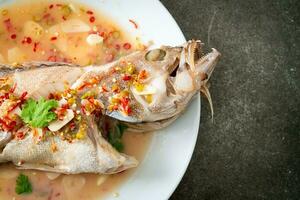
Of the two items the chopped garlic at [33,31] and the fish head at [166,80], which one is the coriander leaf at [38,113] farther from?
the chopped garlic at [33,31]

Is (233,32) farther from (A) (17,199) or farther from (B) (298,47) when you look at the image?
(A) (17,199)

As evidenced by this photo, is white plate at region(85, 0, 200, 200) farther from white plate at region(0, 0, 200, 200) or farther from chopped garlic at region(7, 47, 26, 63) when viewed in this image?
chopped garlic at region(7, 47, 26, 63)

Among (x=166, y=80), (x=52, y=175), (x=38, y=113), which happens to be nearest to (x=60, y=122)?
(x=38, y=113)

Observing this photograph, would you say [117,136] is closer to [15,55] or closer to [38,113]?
[38,113]

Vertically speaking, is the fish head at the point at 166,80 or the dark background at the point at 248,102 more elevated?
the fish head at the point at 166,80

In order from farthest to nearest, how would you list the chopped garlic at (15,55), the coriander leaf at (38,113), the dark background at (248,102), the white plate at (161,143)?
the dark background at (248,102) → the chopped garlic at (15,55) → the white plate at (161,143) → the coriander leaf at (38,113)

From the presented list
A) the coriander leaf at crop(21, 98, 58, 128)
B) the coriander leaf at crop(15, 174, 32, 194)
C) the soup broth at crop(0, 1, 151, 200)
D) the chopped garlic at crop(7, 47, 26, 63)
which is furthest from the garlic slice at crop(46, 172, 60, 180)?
the chopped garlic at crop(7, 47, 26, 63)

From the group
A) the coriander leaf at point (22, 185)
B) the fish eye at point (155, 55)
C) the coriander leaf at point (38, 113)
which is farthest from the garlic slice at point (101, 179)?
the fish eye at point (155, 55)
